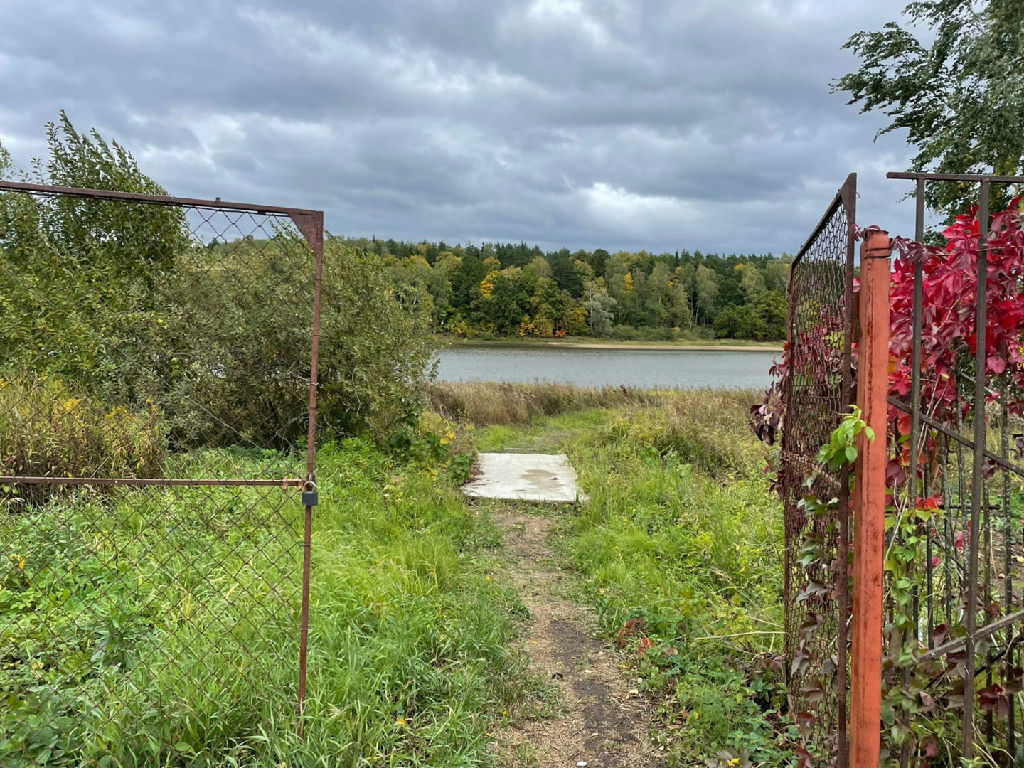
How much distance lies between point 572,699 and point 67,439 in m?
4.18

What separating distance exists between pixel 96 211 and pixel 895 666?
8740 mm

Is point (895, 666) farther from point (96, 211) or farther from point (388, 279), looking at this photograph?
point (96, 211)

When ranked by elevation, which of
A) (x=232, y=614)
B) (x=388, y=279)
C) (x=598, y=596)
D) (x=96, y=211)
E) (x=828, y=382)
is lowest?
(x=598, y=596)

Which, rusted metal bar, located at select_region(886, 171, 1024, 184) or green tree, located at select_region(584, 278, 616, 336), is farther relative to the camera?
green tree, located at select_region(584, 278, 616, 336)

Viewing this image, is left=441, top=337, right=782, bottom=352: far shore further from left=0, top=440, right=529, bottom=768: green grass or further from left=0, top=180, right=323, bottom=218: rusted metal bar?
left=0, top=180, right=323, bottom=218: rusted metal bar

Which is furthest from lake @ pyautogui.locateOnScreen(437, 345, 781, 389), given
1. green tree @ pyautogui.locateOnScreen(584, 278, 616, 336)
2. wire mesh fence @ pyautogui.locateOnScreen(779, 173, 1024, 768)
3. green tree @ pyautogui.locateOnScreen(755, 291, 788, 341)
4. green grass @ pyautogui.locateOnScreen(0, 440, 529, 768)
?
wire mesh fence @ pyautogui.locateOnScreen(779, 173, 1024, 768)

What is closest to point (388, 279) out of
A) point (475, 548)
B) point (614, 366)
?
point (475, 548)

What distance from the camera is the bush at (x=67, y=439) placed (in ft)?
15.4

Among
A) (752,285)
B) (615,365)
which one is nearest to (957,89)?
(615,365)

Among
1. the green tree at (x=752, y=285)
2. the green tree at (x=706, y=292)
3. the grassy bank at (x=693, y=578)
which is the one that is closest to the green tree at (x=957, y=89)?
the grassy bank at (x=693, y=578)

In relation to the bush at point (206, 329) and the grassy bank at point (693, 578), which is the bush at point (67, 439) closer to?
the bush at point (206, 329)

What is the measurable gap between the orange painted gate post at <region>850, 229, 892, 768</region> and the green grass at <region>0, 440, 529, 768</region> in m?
1.35

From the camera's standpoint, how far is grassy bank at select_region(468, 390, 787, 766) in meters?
2.74

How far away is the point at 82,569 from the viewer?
346 centimetres
